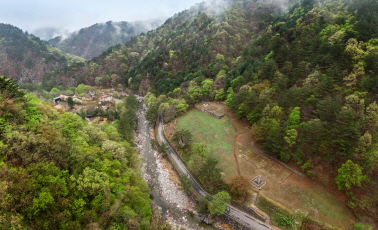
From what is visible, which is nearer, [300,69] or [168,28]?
[300,69]

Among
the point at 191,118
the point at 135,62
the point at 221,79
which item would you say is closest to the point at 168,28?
the point at 135,62

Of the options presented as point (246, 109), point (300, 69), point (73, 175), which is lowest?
point (246, 109)

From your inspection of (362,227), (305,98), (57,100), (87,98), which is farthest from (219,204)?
(57,100)

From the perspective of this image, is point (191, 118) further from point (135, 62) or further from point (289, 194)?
point (135, 62)

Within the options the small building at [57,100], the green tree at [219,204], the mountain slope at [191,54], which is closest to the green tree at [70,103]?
the small building at [57,100]

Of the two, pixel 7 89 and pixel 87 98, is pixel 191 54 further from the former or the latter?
pixel 7 89

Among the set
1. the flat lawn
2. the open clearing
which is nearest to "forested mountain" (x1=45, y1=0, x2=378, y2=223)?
the open clearing

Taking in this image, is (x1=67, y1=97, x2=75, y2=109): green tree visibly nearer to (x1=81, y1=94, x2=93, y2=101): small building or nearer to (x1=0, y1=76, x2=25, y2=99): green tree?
(x1=81, y1=94, x2=93, y2=101): small building
